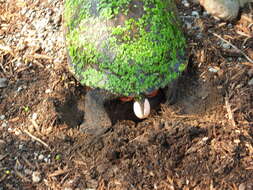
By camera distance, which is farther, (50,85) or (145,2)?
(50,85)

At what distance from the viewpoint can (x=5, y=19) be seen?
12.0ft

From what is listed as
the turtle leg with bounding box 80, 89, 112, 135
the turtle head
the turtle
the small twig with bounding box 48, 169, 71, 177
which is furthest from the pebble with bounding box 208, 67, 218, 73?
the small twig with bounding box 48, 169, 71, 177

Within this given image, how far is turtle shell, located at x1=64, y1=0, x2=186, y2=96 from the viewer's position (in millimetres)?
2631

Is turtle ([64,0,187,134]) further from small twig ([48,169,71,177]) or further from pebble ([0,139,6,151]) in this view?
pebble ([0,139,6,151])

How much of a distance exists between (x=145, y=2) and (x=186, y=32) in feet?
2.46

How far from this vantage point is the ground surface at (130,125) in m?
2.58

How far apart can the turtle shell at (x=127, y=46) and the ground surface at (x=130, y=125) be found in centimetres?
36

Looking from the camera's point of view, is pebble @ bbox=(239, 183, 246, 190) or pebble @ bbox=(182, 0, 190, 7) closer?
→ pebble @ bbox=(239, 183, 246, 190)

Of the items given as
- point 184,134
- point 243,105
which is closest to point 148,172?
point 184,134

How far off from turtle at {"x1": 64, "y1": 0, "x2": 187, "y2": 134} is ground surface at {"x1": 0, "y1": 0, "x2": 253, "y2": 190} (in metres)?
0.31

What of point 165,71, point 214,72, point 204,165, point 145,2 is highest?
point 145,2

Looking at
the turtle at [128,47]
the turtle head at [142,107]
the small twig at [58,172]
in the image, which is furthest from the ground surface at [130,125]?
the turtle at [128,47]

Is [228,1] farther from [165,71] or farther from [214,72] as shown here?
[165,71]

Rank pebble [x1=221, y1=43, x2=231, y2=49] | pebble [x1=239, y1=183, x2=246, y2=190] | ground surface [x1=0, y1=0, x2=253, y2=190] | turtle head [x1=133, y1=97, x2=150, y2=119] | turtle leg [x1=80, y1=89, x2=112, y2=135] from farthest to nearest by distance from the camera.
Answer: pebble [x1=221, y1=43, x2=231, y2=49] → turtle leg [x1=80, y1=89, x2=112, y2=135] → turtle head [x1=133, y1=97, x2=150, y2=119] → ground surface [x1=0, y1=0, x2=253, y2=190] → pebble [x1=239, y1=183, x2=246, y2=190]
